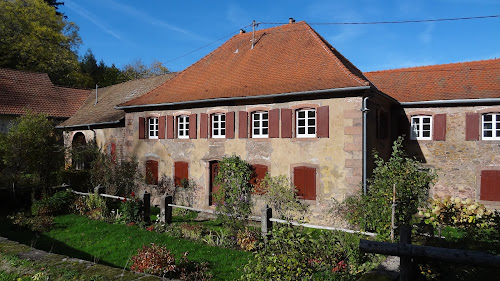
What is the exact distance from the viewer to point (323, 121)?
1116 centimetres

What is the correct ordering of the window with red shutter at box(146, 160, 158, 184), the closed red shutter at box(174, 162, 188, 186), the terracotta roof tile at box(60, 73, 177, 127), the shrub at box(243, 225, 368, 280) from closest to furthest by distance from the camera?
1. the shrub at box(243, 225, 368, 280)
2. the closed red shutter at box(174, 162, 188, 186)
3. the window with red shutter at box(146, 160, 158, 184)
4. the terracotta roof tile at box(60, 73, 177, 127)

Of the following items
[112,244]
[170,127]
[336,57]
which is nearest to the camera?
[112,244]

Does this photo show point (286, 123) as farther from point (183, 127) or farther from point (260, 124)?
point (183, 127)

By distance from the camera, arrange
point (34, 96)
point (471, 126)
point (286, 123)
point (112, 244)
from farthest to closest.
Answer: point (34, 96), point (471, 126), point (286, 123), point (112, 244)

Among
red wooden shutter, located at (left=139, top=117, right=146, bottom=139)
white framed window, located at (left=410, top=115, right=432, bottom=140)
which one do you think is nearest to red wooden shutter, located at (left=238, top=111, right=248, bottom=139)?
red wooden shutter, located at (left=139, top=117, right=146, bottom=139)

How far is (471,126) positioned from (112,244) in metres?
13.5

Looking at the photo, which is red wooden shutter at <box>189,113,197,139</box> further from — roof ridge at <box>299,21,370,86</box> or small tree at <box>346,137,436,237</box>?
small tree at <box>346,137,436,237</box>

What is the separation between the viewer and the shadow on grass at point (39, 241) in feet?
27.3

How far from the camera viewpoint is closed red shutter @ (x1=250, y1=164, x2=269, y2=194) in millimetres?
12315

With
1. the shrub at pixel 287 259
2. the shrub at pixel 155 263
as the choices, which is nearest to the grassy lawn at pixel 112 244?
the shrub at pixel 155 263

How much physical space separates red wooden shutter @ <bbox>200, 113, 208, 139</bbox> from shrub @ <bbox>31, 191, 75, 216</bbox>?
561 centimetres

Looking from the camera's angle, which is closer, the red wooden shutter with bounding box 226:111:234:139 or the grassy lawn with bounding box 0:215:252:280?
the grassy lawn with bounding box 0:215:252:280

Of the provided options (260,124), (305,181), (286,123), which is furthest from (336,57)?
(305,181)

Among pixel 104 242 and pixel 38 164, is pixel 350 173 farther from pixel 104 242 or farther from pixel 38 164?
pixel 38 164
